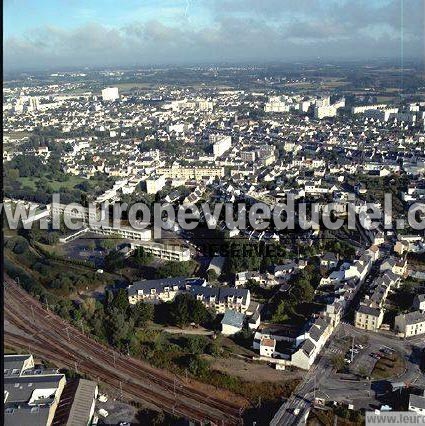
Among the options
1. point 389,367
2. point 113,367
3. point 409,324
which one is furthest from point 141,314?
point 409,324

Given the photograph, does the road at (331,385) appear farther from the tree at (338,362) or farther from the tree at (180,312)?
the tree at (180,312)

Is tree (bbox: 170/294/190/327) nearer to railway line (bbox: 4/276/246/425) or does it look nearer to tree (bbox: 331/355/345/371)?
railway line (bbox: 4/276/246/425)

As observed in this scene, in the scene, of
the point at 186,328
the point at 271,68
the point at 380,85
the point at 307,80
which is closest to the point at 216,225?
the point at 186,328

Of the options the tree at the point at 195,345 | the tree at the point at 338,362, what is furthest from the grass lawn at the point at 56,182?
the tree at the point at 338,362

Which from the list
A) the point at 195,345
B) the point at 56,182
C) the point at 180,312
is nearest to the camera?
the point at 195,345

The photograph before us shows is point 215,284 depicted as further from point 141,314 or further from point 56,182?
point 56,182

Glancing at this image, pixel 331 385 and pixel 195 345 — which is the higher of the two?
pixel 195 345
